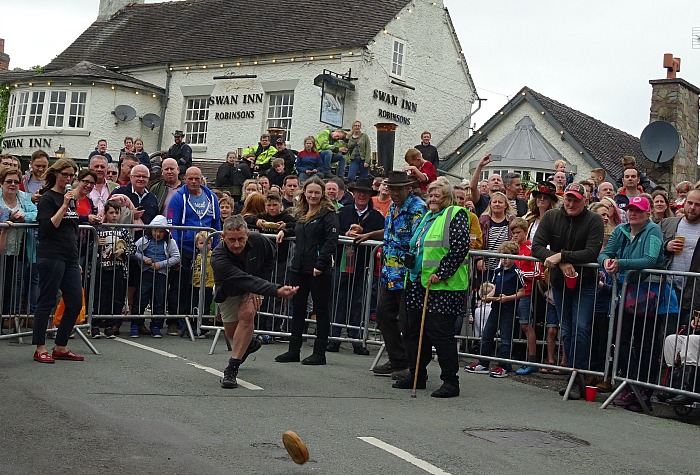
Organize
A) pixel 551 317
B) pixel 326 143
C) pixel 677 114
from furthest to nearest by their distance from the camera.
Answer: pixel 326 143
pixel 677 114
pixel 551 317

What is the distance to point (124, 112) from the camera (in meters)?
35.8

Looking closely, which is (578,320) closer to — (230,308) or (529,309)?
(529,309)

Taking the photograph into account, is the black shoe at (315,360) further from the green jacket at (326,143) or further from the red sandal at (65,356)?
the green jacket at (326,143)

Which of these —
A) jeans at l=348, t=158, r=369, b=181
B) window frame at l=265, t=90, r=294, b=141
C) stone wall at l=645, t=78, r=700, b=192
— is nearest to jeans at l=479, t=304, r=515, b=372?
jeans at l=348, t=158, r=369, b=181

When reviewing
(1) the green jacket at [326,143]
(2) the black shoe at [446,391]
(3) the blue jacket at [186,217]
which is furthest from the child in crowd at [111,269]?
(1) the green jacket at [326,143]

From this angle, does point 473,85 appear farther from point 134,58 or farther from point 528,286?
point 528,286

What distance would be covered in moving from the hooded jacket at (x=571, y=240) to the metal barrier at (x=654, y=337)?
475 mm

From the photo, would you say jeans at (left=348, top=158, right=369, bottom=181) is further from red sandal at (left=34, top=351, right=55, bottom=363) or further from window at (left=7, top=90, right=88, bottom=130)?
window at (left=7, top=90, right=88, bottom=130)

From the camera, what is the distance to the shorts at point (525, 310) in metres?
11.4

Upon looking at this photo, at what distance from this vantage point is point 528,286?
11.4m

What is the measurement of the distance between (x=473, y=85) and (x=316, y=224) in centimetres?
2807

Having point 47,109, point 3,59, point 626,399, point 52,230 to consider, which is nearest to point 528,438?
point 626,399

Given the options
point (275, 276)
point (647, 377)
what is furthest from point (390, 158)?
point (647, 377)

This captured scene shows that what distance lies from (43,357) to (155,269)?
303cm
